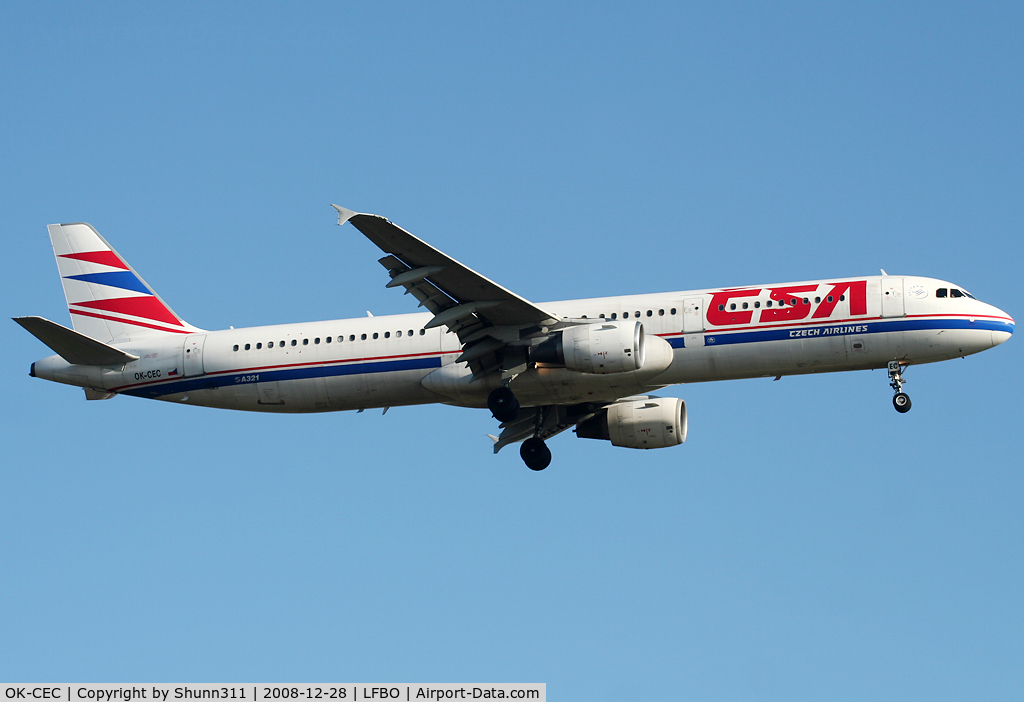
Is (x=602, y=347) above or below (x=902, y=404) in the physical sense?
above

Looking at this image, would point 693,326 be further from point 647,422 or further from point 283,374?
point 283,374

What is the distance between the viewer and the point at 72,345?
4169cm

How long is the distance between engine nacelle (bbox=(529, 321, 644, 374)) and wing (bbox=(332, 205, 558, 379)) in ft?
4.00

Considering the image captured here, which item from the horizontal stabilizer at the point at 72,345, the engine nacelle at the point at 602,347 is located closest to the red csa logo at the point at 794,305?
the engine nacelle at the point at 602,347

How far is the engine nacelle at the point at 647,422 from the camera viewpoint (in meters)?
43.2

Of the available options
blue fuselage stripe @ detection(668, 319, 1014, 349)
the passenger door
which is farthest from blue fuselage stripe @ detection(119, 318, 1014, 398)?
the passenger door

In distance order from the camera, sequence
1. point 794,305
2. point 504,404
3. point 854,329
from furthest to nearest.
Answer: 1. point 504,404
2. point 794,305
3. point 854,329

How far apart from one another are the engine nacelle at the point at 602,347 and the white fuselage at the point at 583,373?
2.78ft

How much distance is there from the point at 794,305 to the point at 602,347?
20.0 feet

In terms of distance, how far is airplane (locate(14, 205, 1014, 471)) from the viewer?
3753 cm

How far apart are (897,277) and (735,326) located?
5.20m

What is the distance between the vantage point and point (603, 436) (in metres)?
44.2

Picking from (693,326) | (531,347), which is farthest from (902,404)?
(531,347)

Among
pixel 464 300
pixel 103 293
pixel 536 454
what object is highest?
pixel 103 293
